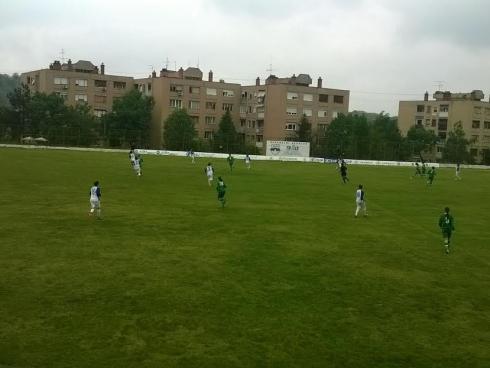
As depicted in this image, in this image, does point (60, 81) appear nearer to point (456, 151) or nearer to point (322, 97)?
point (322, 97)

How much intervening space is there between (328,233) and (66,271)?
37.2 feet

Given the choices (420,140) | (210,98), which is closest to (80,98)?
(210,98)

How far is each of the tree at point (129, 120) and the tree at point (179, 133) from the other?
6.06 metres

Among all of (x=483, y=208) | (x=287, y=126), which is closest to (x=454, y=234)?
(x=483, y=208)

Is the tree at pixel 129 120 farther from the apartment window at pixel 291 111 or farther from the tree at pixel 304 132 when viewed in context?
the tree at pixel 304 132

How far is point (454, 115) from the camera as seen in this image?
114125 millimetres

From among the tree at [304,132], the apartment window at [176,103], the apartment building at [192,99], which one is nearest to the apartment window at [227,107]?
the apartment building at [192,99]

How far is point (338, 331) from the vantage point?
12055 millimetres

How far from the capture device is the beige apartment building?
111 m

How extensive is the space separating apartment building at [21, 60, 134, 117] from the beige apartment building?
64.9 meters

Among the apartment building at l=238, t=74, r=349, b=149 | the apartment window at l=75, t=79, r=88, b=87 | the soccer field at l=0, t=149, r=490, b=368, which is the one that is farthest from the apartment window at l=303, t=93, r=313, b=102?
the soccer field at l=0, t=149, r=490, b=368

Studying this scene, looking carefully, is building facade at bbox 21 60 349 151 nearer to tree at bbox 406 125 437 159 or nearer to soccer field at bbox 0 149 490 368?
tree at bbox 406 125 437 159

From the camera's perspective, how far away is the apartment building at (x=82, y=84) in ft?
340

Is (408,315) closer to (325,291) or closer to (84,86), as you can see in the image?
(325,291)
